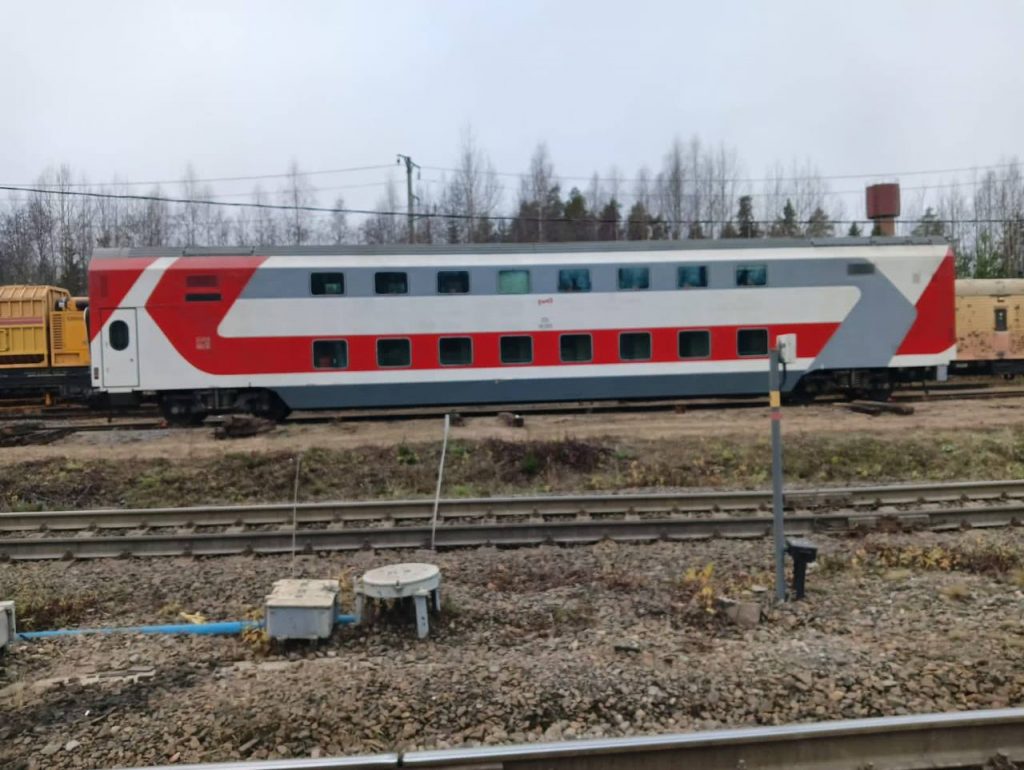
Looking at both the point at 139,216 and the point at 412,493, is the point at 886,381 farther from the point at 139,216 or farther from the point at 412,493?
the point at 139,216

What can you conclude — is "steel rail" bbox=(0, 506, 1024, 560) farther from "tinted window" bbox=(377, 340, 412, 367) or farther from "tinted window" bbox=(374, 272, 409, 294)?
Result: "tinted window" bbox=(374, 272, 409, 294)

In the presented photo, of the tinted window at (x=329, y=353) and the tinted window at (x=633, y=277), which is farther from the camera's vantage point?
the tinted window at (x=633, y=277)

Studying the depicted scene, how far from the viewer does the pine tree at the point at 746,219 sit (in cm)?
5238

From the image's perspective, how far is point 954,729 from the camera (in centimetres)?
400

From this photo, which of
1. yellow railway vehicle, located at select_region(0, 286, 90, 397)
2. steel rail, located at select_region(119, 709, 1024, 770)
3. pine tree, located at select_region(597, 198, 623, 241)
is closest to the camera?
steel rail, located at select_region(119, 709, 1024, 770)

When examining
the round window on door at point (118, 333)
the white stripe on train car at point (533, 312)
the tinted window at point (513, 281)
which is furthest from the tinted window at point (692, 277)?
the round window on door at point (118, 333)

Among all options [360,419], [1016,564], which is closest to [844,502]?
[1016,564]

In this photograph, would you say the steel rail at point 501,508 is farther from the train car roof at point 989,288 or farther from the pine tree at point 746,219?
the pine tree at point 746,219

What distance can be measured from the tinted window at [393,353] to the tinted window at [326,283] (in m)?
1.47

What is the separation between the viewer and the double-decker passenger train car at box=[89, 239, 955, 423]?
15984 mm

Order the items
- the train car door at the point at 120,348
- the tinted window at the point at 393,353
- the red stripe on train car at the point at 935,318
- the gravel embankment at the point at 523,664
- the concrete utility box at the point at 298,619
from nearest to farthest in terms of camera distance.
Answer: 1. the gravel embankment at the point at 523,664
2. the concrete utility box at the point at 298,619
3. the train car door at the point at 120,348
4. the tinted window at the point at 393,353
5. the red stripe on train car at the point at 935,318

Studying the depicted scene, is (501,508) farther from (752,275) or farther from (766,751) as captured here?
(752,275)

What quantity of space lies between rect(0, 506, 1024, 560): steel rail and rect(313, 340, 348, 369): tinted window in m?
7.65

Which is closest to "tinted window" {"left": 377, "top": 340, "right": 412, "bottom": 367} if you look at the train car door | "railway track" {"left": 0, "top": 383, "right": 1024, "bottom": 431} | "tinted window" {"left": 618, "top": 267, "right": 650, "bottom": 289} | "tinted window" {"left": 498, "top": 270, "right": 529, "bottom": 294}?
"railway track" {"left": 0, "top": 383, "right": 1024, "bottom": 431}
